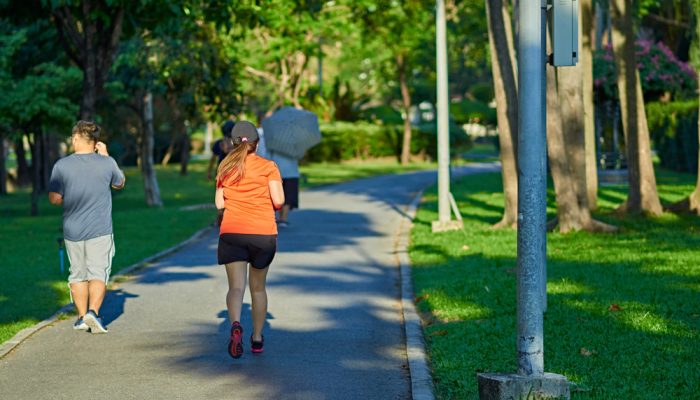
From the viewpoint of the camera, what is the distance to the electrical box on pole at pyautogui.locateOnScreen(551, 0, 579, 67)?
25.5ft

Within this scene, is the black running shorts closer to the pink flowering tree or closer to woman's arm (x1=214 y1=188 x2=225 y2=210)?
woman's arm (x1=214 y1=188 x2=225 y2=210)

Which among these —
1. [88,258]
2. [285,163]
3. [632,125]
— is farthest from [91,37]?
[632,125]

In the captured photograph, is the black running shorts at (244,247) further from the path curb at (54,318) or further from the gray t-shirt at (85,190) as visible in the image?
the path curb at (54,318)

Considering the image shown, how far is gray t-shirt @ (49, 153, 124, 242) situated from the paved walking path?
894 millimetres

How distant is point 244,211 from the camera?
9055 millimetres

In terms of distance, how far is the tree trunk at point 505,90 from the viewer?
18219mm

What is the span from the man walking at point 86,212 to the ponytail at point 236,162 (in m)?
1.43

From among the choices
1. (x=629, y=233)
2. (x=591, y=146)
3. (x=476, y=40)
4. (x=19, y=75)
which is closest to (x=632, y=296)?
(x=629, y=233)

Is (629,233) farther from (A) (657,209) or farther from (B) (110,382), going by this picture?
(B) (110,382)

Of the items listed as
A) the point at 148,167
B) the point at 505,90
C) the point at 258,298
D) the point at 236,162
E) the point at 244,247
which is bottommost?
the point at 258,298

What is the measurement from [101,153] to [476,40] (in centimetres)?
3492

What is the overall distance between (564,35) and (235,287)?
3.12 m

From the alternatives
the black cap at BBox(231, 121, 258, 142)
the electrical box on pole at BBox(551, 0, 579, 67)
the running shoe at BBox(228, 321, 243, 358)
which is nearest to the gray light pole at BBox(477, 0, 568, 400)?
the electrical box on pole at BBox(551, 0, 579, 67)

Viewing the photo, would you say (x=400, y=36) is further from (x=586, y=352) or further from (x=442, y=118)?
(x=586, y=352)
